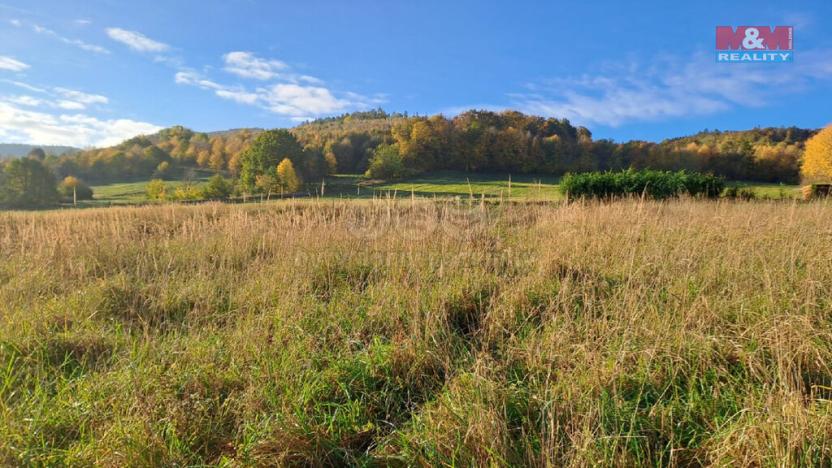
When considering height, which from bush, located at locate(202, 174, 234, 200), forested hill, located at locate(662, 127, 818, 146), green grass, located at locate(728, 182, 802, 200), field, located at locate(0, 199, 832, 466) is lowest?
field, located at locate(0, 199, 832, 466)

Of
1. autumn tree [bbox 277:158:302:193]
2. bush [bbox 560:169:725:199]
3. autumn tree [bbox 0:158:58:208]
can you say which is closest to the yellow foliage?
bush [bbox 560:169:725:199]

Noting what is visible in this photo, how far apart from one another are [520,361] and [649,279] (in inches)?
80.4

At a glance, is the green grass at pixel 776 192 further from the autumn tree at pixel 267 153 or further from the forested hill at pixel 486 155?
the autumn tree at pixel 267 153

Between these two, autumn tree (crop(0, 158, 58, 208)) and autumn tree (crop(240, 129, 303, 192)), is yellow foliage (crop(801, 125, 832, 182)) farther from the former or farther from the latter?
autumn tree (crop(0, 158, 58, 208))

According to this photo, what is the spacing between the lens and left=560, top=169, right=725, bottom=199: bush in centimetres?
1902

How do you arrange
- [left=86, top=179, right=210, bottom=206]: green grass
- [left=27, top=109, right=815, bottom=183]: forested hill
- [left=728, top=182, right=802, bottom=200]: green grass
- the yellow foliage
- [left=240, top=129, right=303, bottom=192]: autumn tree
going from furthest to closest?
[left=27, top=109, right=815, bottom=183]: forested hill < [left=240, top=129, right=303, bottom=192]: autumn tree < [left=86, top=179, right=210, bottom=206]: green grass < the yellow foliage < [left=728, top=182, right=802, bottom=200]: green grass

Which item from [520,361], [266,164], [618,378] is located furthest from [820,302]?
[266,164]

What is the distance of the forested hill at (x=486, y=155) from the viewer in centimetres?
5150

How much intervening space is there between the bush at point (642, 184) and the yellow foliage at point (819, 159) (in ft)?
100

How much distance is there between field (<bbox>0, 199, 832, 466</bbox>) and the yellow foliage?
51258 millimetres

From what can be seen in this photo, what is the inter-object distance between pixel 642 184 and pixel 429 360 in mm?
21626

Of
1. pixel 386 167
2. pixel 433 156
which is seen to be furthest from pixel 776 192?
pixel 433 156

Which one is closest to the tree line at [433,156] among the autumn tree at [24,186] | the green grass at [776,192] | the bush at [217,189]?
the autumn tree at [24,186]

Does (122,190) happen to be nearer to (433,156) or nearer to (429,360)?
(433,156)
